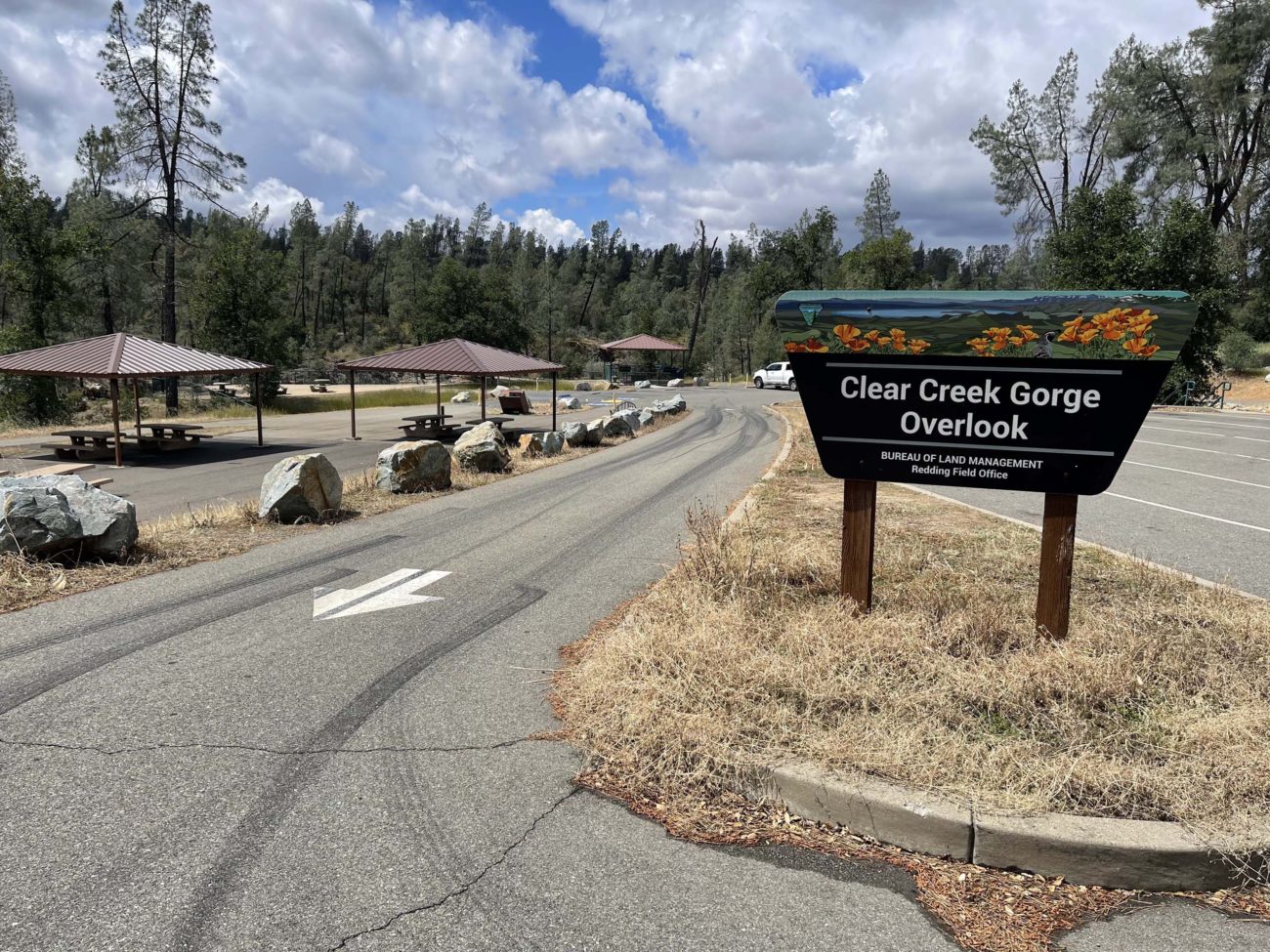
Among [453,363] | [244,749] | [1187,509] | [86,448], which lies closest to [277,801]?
[244,749]

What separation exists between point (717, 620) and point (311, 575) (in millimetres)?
4202

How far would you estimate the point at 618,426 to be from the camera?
23.2 m

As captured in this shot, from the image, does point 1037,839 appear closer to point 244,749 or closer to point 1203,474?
point 244,749

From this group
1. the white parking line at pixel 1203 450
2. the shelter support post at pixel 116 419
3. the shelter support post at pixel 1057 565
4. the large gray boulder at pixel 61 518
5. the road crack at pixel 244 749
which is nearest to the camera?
the road crack at pixel 244 749

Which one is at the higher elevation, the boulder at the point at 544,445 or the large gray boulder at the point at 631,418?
the large gray boulder at the point at 631,418

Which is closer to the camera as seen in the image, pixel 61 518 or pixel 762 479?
pixel 61 518

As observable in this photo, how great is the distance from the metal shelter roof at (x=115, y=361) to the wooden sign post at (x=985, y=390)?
18100 mm

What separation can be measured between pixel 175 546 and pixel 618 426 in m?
15.9

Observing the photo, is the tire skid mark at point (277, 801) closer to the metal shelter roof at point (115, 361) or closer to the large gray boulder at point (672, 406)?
the metal shelter roof at point (115, 361)

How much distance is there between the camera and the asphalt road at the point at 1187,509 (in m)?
7.63

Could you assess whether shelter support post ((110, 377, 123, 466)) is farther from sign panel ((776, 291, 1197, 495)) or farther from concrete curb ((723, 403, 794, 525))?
sign panel ((776, 291, 1197, 495))

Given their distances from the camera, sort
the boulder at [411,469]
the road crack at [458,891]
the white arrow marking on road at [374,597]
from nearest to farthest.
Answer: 1. the road crack at [458,891]
2. the white arrow marking on road at [374,597]
3. the boulder at [411,469]

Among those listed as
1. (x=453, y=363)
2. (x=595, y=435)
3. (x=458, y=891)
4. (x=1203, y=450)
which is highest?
(x=453, y=363)

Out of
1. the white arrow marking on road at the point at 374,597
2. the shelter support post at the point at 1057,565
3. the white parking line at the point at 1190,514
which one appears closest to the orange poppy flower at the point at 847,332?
the shelter support post at the point at 1057,565
